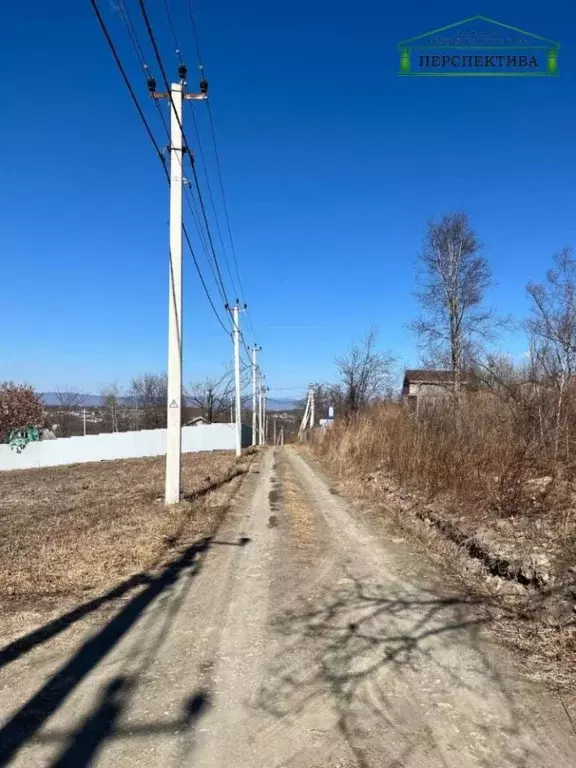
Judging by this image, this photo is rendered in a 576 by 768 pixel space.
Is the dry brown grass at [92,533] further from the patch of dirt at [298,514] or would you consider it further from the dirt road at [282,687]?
the patch of dirt at [298,514]

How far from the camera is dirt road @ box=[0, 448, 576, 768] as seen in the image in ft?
10.6

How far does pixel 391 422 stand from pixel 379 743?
56.5ft

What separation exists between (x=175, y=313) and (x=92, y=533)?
4.80 metres

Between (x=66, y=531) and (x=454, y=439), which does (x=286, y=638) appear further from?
(x=454, y=439)

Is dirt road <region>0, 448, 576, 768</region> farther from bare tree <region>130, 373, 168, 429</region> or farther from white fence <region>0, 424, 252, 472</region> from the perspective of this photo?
bare tree <region>130, 373, 168, 429</region>

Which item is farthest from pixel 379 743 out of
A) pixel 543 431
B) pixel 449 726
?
pixel 543 431

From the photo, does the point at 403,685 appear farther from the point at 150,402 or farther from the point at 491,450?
the point at 150,402

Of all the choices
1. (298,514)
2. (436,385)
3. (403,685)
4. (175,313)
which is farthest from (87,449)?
(403,685)

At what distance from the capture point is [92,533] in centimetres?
930

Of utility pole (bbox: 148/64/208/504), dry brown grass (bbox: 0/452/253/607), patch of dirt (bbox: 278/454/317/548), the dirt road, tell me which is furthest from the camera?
utility pole (bbox: 148/64/208/504)

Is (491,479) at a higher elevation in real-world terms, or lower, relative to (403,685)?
higher

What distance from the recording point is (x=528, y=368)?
12508mm

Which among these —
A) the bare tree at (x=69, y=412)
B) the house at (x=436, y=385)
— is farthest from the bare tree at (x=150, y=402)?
the house at (x=436, y=385)

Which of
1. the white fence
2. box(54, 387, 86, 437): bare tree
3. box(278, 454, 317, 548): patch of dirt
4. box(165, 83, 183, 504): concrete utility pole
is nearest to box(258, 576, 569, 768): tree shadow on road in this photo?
box(278, 454, 317, 548): patch of dirt
